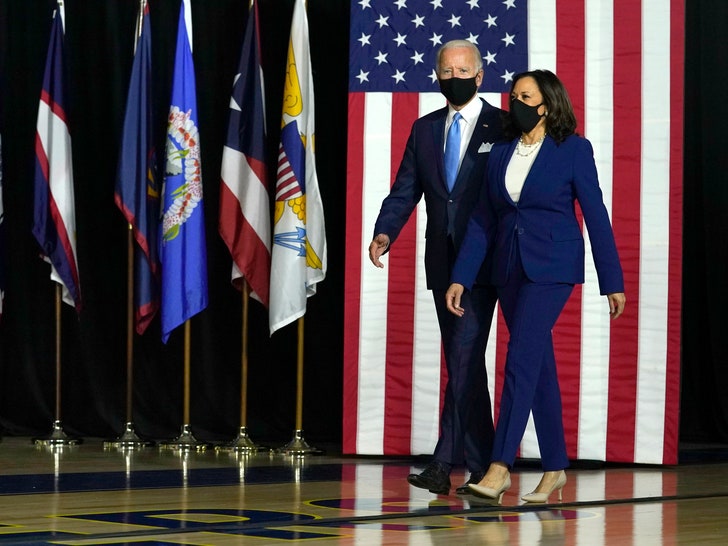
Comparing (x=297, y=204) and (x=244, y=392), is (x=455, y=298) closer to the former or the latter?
(x=297, y=204)

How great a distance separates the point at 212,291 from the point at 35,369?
38.9 inches

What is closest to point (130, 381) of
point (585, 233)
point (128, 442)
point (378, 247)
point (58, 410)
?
point (128, 442)

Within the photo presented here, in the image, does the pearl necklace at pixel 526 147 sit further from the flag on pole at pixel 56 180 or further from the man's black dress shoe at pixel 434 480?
the flag on pole at pixel 56 180

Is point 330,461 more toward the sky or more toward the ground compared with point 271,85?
more toward the ground

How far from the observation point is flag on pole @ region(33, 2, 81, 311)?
19.2 ft

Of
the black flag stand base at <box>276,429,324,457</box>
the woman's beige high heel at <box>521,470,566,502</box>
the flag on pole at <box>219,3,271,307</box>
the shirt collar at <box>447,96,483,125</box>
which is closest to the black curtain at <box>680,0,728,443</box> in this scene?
the black flag stand base at <box>276,429,324,457</box>

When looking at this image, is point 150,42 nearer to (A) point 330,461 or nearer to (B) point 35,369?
(B) point 35,369

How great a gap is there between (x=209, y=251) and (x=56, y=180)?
807mm

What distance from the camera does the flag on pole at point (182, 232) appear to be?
5633 mm

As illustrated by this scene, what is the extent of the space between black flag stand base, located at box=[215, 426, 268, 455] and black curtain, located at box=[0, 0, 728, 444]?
18.7 inches

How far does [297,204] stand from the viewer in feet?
18.1

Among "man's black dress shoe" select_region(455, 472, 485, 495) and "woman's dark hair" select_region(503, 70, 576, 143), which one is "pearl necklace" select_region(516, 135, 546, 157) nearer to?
"woman's dark hair" select_region(503, 70, 576, 143)

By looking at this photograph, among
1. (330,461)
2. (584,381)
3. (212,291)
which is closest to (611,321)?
(584,381)

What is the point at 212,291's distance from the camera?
624 centimetres
